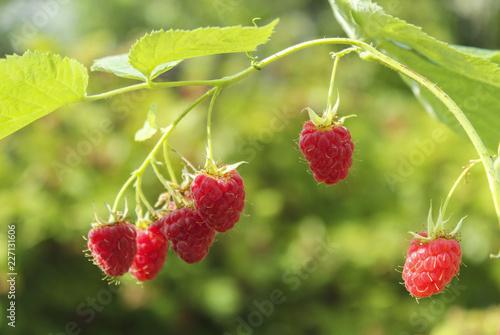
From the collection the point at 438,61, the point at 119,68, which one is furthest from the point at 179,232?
the point at 438,61

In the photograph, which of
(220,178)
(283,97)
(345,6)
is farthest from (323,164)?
(283,97)

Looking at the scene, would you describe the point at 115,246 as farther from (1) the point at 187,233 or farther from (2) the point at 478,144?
(2) the point at 478,144

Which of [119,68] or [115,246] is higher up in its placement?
[119,68]

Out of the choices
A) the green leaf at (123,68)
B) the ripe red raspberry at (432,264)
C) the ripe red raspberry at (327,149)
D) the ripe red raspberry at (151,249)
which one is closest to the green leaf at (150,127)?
the green leaf at (123,68)

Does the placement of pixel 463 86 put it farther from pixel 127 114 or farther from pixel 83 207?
pixel 127 114

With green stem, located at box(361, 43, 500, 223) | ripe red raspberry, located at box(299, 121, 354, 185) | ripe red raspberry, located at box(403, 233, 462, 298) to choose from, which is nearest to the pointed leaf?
ripe red raspberry, located at box(299, 121, 354, 185)

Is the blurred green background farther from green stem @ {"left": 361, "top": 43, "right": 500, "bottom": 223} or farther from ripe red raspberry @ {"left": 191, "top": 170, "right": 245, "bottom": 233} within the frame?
green stem @ {"left": 361, "top": 43, "right": 500, "bottom": 223}
